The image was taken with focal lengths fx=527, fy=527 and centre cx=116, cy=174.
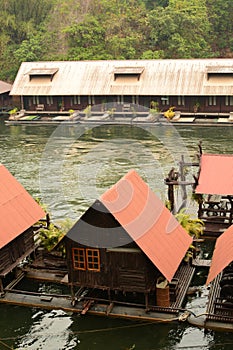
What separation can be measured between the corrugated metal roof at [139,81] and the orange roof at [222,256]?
35.1 metres

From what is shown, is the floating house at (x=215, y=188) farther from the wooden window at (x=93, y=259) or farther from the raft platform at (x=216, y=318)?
the wooden window at (x=93, y=259)

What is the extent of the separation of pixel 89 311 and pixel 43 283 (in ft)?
12.2

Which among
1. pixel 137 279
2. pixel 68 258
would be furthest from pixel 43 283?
pixel 137 279

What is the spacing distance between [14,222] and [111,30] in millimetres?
56143

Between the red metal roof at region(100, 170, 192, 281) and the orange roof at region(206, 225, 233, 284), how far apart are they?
1.35m

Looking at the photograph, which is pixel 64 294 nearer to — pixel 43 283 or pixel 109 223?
pixel 43 283

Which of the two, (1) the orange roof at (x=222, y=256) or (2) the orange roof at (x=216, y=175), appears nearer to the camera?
(1) the orange roof at (x=222, y=256)

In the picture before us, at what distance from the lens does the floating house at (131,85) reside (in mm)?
55562

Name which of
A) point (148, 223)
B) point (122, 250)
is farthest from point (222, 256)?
point (122, 250)

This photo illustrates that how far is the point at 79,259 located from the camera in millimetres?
20438

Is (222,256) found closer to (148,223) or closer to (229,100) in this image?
(148,223)

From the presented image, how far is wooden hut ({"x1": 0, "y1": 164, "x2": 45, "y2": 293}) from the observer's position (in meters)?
22.3

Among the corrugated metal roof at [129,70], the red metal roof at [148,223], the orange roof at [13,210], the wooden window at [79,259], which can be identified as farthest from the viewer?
the corrugated metal roof at [129,70]

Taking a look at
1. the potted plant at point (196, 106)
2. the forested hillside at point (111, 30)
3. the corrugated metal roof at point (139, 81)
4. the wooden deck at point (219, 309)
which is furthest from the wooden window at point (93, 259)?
the forested hillside at point (111, 30)
